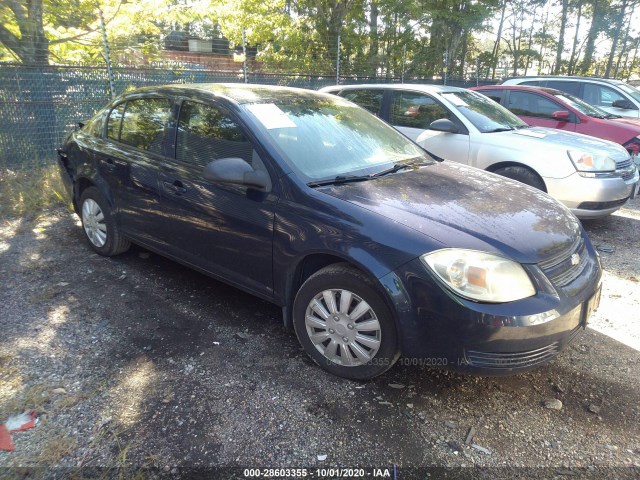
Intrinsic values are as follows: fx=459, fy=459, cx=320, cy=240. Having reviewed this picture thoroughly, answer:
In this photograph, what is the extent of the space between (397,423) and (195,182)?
209cm

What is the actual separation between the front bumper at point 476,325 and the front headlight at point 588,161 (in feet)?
11.0

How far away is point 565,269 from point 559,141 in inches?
142

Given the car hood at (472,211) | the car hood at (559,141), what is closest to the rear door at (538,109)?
the car hood at (559,141)

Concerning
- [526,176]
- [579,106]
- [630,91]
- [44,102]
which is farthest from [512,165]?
[44,102]

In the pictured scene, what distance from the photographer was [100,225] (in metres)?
4.38

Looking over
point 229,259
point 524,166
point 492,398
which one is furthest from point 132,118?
point 524,166

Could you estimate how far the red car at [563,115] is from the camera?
753cm

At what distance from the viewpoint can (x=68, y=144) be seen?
470 cm

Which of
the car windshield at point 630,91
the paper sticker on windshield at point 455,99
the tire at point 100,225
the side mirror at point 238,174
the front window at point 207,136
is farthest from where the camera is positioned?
the car windshield at point 630,91

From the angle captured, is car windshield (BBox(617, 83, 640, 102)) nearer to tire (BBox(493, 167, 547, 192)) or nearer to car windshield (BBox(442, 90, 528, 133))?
car windshield (BBox(442, 90, 528, 133))

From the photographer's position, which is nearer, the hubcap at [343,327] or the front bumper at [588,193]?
the hubcap at [343,327]

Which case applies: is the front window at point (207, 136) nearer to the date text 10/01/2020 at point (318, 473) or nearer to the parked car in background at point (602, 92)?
the date text 10/01/2020 at point (318, 473)

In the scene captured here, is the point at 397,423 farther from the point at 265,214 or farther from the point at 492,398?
the point at 265,214

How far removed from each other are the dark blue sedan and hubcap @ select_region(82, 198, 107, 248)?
352 mm
